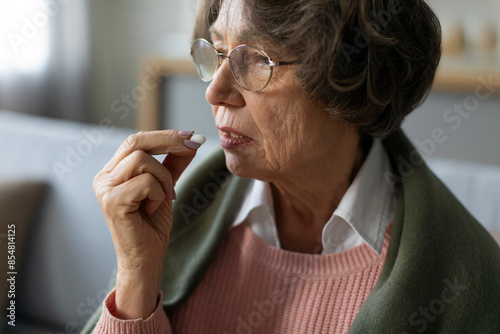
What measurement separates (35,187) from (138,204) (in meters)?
0.82

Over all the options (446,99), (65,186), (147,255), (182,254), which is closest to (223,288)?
(182,254)

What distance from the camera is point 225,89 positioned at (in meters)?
1.11

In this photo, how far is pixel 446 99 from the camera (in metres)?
3.00

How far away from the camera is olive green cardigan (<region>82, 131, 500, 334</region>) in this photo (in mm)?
1037

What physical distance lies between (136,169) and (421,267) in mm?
589

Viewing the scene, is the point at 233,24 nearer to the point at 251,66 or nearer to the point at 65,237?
the point at 251,66

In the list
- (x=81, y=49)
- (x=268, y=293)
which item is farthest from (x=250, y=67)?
(x=81, y=49)

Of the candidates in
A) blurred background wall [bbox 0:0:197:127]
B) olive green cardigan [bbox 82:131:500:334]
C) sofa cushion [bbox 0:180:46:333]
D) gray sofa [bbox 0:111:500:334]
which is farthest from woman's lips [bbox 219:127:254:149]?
blurred background wall [bbox 0:0:197:127]

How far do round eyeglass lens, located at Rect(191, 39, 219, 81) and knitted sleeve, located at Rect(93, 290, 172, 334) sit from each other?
0.51 m

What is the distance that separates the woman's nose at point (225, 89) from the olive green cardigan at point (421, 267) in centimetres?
32

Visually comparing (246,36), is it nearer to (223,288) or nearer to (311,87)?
(311,87)

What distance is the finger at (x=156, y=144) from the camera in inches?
41.3

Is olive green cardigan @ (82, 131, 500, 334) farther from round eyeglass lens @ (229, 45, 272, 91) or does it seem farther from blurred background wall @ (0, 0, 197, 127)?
blurred background wall @ (0, 0, 197, 127)

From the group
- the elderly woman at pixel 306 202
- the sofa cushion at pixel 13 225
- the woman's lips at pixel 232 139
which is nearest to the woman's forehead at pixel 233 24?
the elderly woman at pixel 306 202
